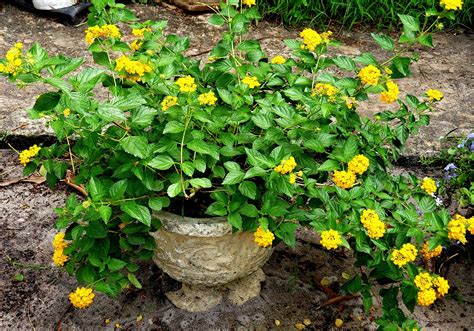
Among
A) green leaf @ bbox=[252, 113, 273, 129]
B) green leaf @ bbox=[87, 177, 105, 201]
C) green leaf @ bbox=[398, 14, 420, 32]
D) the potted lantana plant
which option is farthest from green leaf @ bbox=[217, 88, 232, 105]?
green leaf @ bbox=[398, 14, 420, 32]

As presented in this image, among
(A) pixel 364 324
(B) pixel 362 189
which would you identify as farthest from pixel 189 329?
(B) pixel 362 189

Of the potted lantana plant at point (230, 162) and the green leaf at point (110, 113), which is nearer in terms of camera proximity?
the green leaf at point (110, 113)

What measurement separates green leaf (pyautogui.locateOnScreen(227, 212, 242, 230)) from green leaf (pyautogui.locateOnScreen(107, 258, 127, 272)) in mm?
354

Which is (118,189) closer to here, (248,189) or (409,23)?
(248,189)

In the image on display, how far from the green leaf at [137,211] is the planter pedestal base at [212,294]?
68 cm

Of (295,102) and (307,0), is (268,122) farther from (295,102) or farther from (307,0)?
(307,0)

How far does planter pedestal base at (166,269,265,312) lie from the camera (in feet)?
6.95

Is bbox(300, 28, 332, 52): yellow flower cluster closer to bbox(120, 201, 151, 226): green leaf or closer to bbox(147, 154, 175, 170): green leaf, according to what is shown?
bbox(147, 154, 175, 170): green leaf

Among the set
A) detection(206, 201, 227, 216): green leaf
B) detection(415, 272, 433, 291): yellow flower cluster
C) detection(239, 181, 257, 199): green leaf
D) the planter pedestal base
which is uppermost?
detection(239, 181, 257, 199): green leaf

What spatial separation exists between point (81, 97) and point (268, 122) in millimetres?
544

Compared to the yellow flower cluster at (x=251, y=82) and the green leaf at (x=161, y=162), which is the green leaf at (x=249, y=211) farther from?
the yellow flower cluster at (x=251, y=82)

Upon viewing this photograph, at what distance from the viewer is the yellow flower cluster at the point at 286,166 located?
1487 millimetres

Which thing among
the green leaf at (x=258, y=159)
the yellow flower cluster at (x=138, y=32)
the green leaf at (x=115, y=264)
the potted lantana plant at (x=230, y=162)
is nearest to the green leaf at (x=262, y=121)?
the potted lantana plant at (x=230, y=162)

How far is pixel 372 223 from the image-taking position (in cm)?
152
